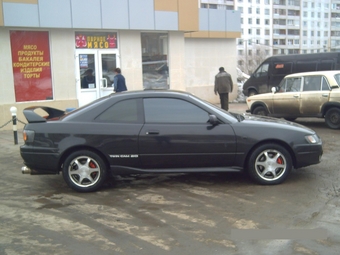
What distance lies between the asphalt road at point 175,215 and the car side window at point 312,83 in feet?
15.3

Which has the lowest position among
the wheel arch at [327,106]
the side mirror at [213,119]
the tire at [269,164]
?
the tire at [269,164]

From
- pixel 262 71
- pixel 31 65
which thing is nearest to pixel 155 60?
pixel 31 65

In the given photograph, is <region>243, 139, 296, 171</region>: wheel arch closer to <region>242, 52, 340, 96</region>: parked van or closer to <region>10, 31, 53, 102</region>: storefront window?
<region>10, 31, 53, 102</region>: storefront window

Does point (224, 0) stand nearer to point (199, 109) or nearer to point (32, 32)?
point (32, 32)

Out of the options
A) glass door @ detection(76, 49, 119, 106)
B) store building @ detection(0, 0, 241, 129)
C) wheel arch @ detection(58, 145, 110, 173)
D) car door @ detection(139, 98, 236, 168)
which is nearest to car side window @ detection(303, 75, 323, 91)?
store building @ detection(0, 0, 241, 129)

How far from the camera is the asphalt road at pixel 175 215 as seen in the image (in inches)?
173

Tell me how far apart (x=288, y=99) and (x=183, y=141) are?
6738 millimetres

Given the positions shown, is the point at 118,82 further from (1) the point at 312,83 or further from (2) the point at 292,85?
(1) the point at 312,83

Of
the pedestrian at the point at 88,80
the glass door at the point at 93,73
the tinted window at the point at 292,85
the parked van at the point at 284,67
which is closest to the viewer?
the tinted window at the point at 292,85

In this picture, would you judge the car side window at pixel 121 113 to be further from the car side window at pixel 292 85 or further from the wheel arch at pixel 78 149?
the car side window at pixel 292 85

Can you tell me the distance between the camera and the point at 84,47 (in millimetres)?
14156

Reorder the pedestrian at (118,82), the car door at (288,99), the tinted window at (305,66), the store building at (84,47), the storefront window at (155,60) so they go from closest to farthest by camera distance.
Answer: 1. the car door at (288,99)
2. the store building at (84,47)
3. the pedestrian at (118,82)
4. the storefront window at (155,60)
5. the tinted window at (305,66)

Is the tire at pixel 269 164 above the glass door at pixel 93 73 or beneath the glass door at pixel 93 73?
beneath

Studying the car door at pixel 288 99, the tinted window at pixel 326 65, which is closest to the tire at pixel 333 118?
the car door at pixel 288 99
